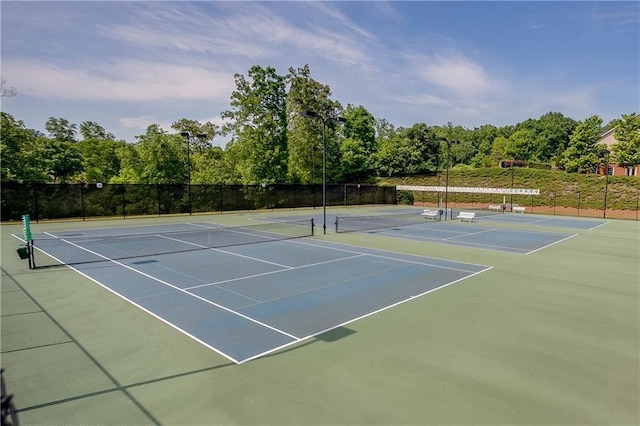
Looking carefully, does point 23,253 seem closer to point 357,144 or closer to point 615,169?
point 357,144

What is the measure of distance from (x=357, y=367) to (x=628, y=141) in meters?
62.3

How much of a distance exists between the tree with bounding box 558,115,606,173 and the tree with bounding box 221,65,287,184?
4406 cm

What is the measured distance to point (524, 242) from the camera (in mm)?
19031

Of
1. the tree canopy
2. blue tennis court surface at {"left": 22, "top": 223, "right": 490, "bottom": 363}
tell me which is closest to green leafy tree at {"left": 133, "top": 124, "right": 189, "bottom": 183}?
the tree canopy

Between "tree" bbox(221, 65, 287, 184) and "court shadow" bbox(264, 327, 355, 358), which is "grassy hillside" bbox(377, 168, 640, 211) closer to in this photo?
"tree" bbox(221, 65, 287, 184)

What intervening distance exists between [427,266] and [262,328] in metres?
7.48

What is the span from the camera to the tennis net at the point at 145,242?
1431cm

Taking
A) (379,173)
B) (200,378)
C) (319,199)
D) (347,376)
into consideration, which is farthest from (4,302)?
(379,173)

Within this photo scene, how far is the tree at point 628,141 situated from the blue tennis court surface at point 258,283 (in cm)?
5199

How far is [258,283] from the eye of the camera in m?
10.5

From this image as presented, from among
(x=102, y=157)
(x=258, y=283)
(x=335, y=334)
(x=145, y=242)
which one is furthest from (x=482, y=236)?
(x=102, y=157)

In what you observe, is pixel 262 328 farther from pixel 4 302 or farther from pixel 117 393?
pixel 4 302

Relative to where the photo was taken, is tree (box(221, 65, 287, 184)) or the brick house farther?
the brick house

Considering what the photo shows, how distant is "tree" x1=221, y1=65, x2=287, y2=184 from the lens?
41.7 meters
